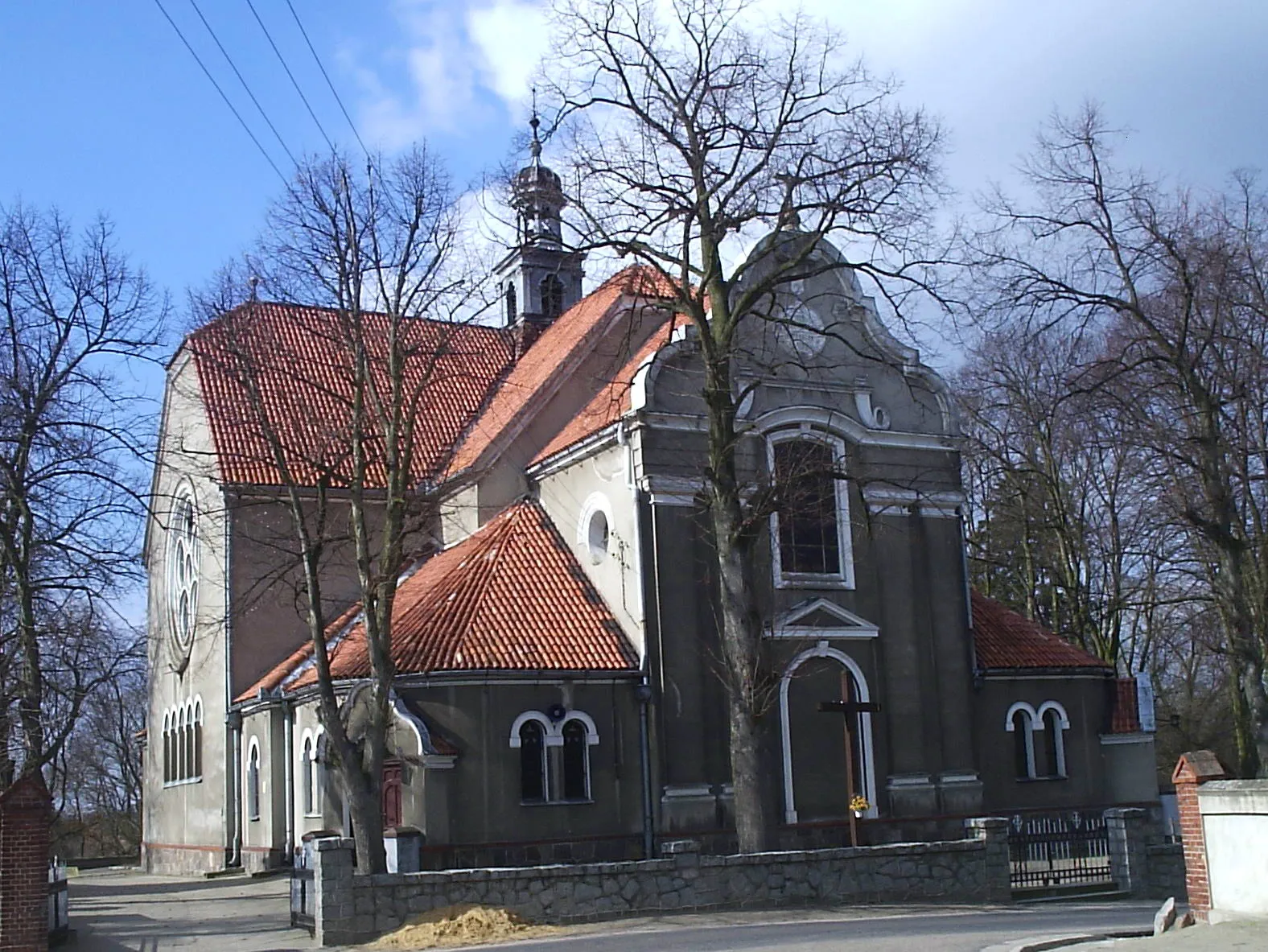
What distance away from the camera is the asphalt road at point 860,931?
1599cm

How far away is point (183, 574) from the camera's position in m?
34.7

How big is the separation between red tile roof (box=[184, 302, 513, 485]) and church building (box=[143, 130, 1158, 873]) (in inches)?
6.8

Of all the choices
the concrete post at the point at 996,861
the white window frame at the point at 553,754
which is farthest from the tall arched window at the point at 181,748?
the concrete post at the point at 996,861

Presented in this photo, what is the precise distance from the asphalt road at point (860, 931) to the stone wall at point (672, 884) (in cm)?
51

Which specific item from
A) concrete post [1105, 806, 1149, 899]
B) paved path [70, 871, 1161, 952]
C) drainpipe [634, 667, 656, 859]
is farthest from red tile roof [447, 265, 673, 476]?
concrete post [1105, 806, 1149, 899]

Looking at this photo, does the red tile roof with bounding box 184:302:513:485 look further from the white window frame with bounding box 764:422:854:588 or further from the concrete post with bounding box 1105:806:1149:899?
the concrete post with bounding box 1105:806:1149:899

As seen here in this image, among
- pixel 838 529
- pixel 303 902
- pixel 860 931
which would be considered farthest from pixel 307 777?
pixel 860 931

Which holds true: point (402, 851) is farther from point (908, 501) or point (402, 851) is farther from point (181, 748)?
point (181, 748)

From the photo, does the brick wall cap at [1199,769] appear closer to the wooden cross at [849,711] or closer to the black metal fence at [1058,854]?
the black metal fence at [1058,854]

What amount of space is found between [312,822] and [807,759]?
9.11 metres

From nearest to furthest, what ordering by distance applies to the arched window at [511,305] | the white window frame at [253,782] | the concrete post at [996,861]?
1. the concrete post at [996,861]
2. the white window frame at [253,782]
3. the arched window at [511,305]

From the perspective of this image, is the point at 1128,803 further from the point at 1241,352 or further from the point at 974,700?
the point at 1241,352

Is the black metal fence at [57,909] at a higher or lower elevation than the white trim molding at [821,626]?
lower

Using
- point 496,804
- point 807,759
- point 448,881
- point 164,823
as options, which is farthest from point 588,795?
point 164,823
